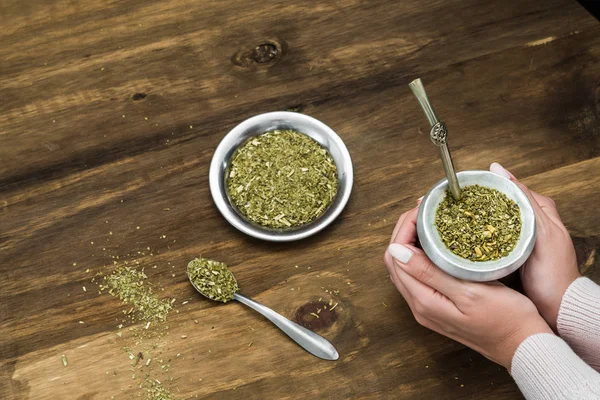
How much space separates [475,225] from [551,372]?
0.31m

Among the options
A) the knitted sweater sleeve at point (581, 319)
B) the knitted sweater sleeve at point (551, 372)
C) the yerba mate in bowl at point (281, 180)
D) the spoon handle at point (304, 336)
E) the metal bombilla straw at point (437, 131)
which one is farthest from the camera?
the yerba mate in bowl at point (281, 180)

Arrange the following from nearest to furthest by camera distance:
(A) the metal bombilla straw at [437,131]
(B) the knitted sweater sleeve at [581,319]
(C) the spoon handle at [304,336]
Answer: (A) the metal bombilla straw at [437,131]
(B) the knitted sweater sleeve at [581,319]
(C) the spoon handle at [304,336]

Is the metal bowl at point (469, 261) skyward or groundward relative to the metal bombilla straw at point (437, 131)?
groundward

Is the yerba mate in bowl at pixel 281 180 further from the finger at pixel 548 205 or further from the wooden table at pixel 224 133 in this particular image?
the finger at pixel 548 205

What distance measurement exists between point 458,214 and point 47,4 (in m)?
1.29

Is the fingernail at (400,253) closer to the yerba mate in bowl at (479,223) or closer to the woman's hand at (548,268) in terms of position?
the yerba mate in bowl at (479,223)

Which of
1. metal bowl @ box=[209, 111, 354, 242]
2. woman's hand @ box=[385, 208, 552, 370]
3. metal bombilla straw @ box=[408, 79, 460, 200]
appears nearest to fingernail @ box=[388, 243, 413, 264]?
woman's hand @ box=[385, 208, 552, 370]

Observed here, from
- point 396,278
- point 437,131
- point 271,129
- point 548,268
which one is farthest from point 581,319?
point 271,129

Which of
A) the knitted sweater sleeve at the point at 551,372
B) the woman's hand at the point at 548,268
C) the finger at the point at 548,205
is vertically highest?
the finger at the point at 548,205

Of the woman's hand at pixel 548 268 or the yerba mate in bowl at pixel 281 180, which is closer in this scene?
the woman's hand at pixel 548 268

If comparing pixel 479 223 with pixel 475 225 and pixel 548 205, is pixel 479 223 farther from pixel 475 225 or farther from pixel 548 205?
pixel 548 205

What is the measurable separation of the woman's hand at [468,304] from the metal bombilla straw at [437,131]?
0.14 meters

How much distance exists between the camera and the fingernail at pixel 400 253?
1.19 m

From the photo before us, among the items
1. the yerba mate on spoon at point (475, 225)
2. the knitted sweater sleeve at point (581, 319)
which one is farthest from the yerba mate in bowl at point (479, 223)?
the knitted sweater sleeve at point (581, 319)
